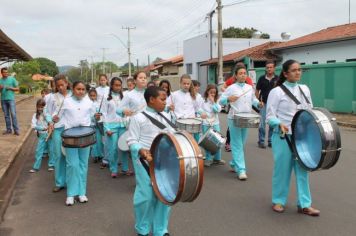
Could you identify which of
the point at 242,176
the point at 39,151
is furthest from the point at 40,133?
the point at 242,176

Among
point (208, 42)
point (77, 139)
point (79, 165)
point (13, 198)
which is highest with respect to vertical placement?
point (208, 42)

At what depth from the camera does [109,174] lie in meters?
7.84

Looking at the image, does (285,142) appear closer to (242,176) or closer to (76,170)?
(242,176)

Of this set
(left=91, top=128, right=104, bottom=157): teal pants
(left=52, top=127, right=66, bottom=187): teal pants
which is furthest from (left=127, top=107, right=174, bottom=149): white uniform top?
(left=91, top=128, right=104, bottom=157): teal pants

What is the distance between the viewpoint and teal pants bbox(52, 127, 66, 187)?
641 cm

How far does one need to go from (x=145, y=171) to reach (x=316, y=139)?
78.6 inches

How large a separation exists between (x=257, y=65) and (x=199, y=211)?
1062 inches

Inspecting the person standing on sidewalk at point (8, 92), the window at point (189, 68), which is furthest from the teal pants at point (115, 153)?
the window at point (189, 68)

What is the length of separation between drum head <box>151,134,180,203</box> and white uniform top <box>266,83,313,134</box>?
1.82m

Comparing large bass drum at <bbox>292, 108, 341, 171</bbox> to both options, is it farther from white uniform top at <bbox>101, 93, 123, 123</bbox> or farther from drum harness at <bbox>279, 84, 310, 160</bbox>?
white uniform top at <bbox>101, 93, 123, 123</bbox>

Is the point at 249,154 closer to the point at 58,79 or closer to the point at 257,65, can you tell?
the point at 58,79

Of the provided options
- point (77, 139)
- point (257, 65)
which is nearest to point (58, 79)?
point (77, 139)

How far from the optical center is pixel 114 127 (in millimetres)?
7746

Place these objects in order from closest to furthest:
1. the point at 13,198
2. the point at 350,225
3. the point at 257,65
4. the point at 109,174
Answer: the point at 350,225 → the point at 13,198 → the point at 109,174 → the point at 257,65
